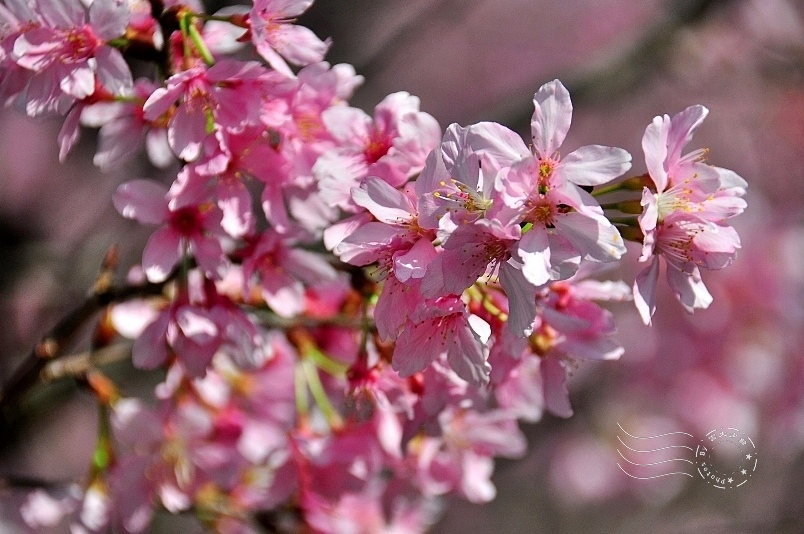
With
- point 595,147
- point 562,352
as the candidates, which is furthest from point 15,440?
point 595,147

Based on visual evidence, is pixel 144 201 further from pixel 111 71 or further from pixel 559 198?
pixel 559 198

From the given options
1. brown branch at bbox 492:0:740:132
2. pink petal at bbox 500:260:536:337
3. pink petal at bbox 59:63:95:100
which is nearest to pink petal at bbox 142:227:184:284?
pink petal at bbox 59:63:95:100

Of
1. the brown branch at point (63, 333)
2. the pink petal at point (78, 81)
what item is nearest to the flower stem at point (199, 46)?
the pink petal at point (78, 81)

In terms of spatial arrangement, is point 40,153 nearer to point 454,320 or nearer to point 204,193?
point 204,193

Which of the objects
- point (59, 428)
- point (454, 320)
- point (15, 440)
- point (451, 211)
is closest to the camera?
point (451, 211)

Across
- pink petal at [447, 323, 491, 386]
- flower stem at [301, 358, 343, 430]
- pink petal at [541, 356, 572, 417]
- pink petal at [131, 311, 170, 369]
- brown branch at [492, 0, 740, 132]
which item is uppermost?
pink petal at [131, 311, 170, 369]

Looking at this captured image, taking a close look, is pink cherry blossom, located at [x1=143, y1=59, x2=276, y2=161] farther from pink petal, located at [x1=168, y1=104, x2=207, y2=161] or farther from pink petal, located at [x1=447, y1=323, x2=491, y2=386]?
pink petal, located at [x1=447, y1=323, x2=491, y2=386]

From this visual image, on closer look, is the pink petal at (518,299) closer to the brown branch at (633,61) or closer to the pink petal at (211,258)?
the pink petal at (211,258)

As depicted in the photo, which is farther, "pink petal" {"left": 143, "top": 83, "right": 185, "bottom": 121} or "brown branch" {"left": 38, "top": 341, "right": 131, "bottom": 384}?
"brown branch" {"left": 38, "top": 341, "right": 131, "bottom": 384}

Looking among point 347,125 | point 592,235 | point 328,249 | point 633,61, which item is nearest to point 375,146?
point 347,125
